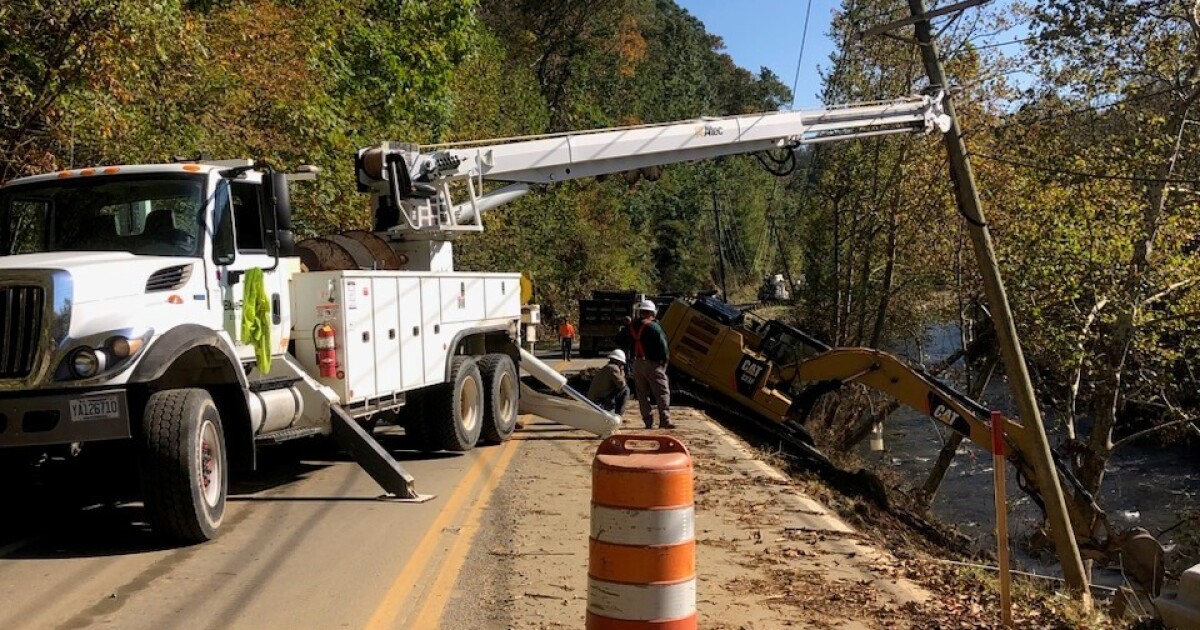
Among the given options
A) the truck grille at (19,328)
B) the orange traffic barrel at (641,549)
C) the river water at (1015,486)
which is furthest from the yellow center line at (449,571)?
the river water at (1015,486)

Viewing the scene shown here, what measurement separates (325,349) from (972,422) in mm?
8633

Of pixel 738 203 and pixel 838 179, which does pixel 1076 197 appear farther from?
pixel 738 203

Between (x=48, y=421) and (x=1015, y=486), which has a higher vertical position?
(x=48, y=421)

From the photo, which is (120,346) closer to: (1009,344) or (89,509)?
(89,509)

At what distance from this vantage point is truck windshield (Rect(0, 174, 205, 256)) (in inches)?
309

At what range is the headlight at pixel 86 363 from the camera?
652 cm

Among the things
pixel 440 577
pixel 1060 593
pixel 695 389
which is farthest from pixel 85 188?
pixel 695 389

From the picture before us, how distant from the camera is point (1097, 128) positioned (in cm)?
1541

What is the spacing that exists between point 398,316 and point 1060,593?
6440 mm

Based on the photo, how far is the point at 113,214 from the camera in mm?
8000

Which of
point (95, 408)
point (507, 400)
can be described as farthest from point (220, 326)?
point (507, 400)

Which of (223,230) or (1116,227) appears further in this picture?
(1116,227)

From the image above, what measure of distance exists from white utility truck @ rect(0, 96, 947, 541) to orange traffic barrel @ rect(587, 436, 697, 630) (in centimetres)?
364

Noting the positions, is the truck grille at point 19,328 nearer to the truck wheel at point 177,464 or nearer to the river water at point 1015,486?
the truck wheel at point 177,464
